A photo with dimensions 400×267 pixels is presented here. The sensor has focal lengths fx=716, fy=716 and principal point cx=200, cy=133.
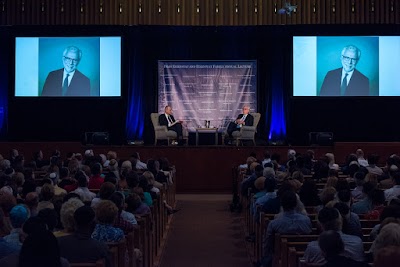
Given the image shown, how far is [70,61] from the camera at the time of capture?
18.5 m

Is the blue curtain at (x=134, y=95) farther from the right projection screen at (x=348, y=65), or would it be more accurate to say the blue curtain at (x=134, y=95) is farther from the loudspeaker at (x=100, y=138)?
the right projection screen at (x=348, y=65)

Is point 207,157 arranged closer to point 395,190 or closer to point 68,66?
point 68,66

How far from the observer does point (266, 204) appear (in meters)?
8.06

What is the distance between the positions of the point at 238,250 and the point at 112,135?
33.4 feet

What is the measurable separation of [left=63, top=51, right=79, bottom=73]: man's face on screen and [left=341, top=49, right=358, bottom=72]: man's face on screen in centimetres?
688

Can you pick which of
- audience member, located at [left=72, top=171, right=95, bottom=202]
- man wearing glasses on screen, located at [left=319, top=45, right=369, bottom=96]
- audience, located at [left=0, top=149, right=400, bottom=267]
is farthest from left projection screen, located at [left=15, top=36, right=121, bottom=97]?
audience member, located at [left=72, top=171, right=95, bottom=202]

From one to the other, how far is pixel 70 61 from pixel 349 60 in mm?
7186

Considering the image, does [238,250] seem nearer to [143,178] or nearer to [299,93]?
[143,178]

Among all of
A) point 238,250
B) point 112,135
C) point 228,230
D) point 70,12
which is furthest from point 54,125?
point 238,250

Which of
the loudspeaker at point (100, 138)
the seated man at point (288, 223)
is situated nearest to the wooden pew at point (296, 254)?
the seated man at point (288, 223)

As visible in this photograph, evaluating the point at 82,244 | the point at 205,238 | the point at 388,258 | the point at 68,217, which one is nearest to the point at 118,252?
the point at 82,244

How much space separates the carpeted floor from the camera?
8.82 m

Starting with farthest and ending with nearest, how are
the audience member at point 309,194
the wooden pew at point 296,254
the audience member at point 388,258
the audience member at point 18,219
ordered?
the audience member at point 309,194, the audience member at point 18,219, the wooden pew at point 296,254, the audience member at point 388,258

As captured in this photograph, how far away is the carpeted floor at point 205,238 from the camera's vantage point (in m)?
8.82
